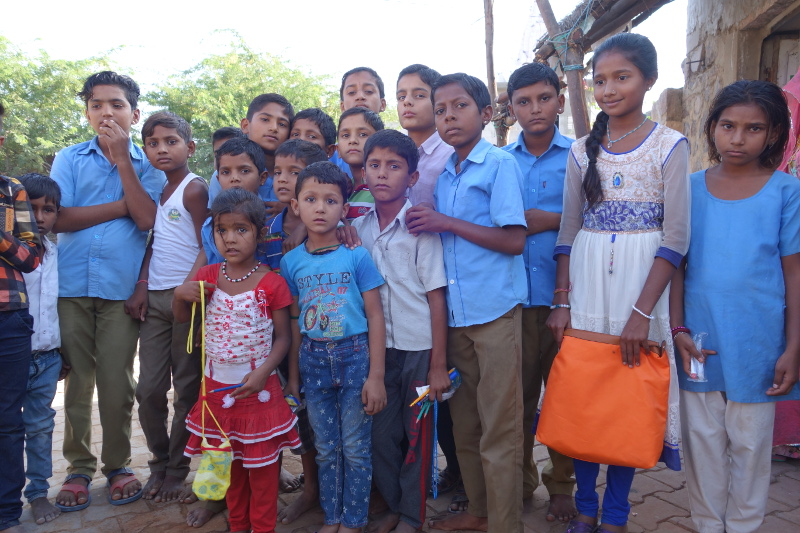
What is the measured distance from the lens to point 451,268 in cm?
242

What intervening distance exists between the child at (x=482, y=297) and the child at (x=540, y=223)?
0.21 metres

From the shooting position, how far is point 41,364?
9.17 ft

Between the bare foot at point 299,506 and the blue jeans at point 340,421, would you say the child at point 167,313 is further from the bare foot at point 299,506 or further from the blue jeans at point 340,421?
the blue jeans at point 340,421

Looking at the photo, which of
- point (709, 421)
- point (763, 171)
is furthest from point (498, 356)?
point (763, 171)

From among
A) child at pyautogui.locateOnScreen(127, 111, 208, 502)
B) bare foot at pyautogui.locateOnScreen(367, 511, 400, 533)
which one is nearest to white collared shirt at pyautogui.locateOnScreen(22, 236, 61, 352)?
child at pyautogui.locateOnScreen(127, 111, 208, 502)

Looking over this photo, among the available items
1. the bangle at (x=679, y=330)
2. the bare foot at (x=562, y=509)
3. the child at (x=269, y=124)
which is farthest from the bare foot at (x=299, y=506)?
the bangle at (x=679, y=330)

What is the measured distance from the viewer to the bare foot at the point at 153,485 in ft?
9.62

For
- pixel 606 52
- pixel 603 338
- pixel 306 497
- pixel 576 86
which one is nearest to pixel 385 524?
pixel 306 497

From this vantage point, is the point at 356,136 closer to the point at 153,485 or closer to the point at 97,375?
the point at 97,375

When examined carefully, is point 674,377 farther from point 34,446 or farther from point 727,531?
point 34,446

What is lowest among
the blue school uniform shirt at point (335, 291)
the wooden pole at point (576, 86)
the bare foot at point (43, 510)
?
the bare foot at point (43, 510)

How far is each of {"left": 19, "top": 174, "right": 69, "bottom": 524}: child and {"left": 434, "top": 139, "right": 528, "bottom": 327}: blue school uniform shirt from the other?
1.99m

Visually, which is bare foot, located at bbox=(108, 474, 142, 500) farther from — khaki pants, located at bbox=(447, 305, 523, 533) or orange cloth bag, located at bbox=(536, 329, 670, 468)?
orange cloth bag, located at bbox=(536, 329, 670, 468)

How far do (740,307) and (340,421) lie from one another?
1676mm
